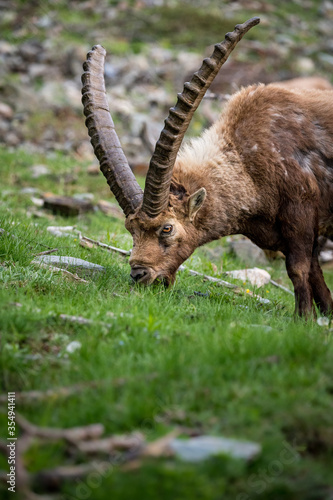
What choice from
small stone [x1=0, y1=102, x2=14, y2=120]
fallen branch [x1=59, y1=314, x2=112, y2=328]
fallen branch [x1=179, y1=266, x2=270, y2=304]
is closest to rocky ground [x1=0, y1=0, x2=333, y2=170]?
small stone [x1=0, y1=102, x2=14, y2=120]

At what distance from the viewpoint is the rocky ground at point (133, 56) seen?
1794cm

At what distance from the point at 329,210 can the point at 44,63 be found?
18.6 metres

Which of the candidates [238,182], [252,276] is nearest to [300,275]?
[238,182]

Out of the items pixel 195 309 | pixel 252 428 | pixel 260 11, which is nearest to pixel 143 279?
pixel 195 309

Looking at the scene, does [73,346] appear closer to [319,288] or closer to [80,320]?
[80,320]

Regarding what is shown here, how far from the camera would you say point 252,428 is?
3.39 meters

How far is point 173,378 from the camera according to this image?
393cm

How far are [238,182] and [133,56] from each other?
61.4 feet

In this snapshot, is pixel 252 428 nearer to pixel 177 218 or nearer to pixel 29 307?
pixel 29 307

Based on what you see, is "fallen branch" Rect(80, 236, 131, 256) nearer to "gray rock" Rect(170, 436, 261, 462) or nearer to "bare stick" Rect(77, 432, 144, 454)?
"bare stick" Rect(77, 432, 144, 454)

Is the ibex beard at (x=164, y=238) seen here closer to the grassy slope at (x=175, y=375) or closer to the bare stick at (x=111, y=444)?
the grassy slope at (x=175, y=375)

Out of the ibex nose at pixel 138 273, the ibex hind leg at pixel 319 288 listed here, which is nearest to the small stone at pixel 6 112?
the ibex nose at pixel 138 273

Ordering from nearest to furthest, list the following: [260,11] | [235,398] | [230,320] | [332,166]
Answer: [235,398]
[230,320]
[332,166]
[260,11]

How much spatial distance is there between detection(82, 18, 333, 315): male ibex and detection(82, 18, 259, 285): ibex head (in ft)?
0.04
